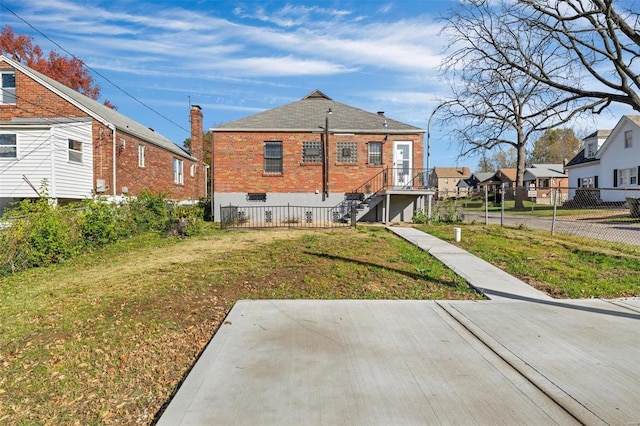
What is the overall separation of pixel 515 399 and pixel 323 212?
15.2 m

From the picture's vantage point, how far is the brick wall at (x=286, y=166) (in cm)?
1803

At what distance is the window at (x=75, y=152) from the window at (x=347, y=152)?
11007 mm

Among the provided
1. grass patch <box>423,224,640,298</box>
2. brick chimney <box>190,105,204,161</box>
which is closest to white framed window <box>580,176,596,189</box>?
grass patch <box>423,224,640,298</box>

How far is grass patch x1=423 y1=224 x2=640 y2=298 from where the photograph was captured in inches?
257

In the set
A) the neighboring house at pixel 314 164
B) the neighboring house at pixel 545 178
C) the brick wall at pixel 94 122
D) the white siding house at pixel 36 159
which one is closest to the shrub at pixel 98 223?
the brick wall at pixel 94 122

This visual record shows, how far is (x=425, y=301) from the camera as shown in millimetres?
5727

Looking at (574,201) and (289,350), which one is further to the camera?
(574,201)

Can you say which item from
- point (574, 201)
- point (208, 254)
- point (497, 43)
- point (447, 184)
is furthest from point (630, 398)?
point (447, 184)

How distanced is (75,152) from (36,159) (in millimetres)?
1377

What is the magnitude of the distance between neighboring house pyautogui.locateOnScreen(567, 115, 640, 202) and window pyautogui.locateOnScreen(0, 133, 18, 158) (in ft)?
102

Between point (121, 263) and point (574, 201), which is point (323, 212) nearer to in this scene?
point (121, 263)

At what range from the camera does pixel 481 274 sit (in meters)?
7.32

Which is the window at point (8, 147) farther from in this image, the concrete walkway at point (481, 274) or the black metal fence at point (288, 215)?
the concrete walkway at point (481, 274)

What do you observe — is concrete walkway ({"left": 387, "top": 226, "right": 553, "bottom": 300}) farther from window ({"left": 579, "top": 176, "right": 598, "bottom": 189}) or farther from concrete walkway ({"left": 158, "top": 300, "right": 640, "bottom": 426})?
window ({"left": 579, "top": 176, "right": 598, "bottom": 189})
